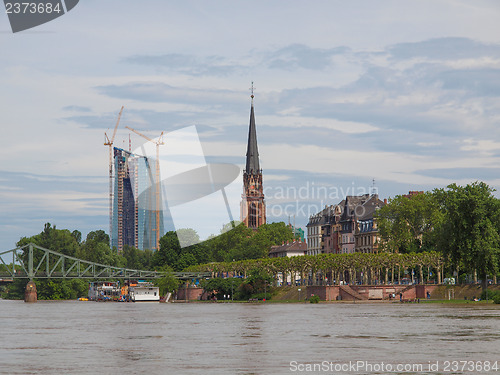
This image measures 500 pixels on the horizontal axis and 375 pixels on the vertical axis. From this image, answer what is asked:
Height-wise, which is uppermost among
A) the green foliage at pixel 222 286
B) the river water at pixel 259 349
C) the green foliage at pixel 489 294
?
the green foliage at pixel 222 286

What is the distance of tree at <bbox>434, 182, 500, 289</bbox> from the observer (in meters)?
107

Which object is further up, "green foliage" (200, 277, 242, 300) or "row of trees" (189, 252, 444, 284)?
"row of trees" (189, 252, 444, 284)

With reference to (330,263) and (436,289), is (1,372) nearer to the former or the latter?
(436,289)

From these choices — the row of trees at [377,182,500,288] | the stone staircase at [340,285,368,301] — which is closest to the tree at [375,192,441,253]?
the stone staircase at [340,285,368,301]

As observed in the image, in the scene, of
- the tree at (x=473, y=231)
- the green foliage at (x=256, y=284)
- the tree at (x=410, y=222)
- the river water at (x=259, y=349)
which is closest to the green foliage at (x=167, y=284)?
the green foliage at (x=256, y=284)

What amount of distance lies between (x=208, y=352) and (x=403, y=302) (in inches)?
3588

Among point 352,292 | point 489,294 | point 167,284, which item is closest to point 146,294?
point 167,284

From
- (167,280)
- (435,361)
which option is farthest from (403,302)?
(435,361)

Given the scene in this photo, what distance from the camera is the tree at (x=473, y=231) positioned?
107 meters

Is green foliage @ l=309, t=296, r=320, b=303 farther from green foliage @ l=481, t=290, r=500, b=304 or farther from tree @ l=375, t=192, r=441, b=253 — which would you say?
tree @ l=375, t=192, r=441, b=253

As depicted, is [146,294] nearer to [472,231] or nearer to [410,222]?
[410,222]

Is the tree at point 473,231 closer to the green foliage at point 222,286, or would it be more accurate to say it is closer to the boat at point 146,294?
the green foliage at point 222,286

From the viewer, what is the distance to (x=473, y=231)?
107 meters

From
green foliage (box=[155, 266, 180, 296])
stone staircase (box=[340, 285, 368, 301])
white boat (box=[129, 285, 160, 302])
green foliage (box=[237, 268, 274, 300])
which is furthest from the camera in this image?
green foliage (box=[155, 266, 180, 296])
